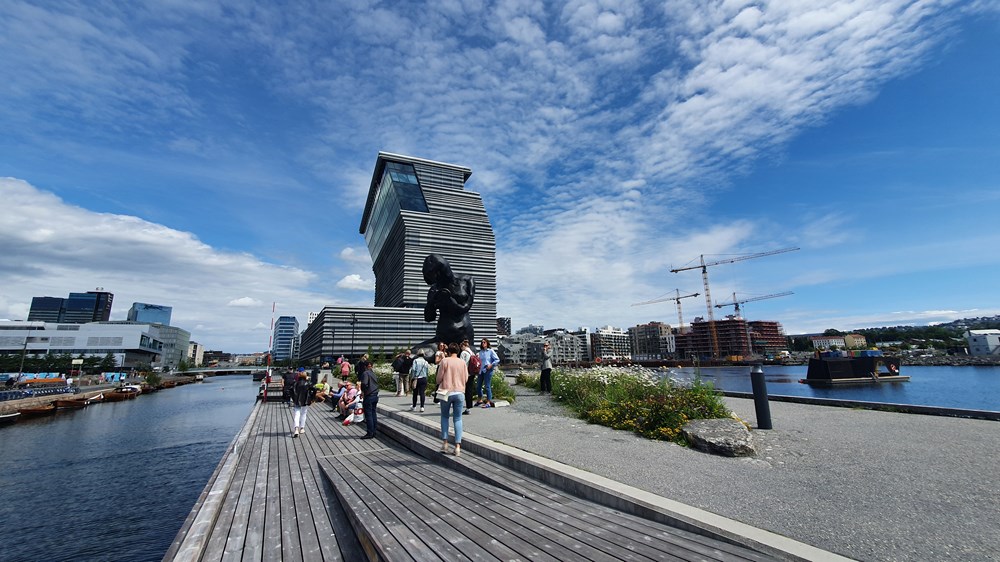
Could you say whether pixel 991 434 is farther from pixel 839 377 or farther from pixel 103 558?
pixel 839 377

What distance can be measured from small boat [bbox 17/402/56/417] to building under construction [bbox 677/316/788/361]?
15281 cm

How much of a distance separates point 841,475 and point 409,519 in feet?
16.5

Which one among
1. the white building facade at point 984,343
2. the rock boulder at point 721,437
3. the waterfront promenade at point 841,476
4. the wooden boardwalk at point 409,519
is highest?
the white building facade at point 984,343

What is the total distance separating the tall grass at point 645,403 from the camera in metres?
7.56

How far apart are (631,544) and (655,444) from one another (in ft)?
12.2

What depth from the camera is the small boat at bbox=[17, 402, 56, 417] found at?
2866cm

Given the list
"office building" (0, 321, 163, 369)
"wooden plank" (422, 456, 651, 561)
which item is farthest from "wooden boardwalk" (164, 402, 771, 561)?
"office building" (0, 321, 163, 369)

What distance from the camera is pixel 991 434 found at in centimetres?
662

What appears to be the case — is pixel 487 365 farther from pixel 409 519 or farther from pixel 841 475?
pixel 841 475

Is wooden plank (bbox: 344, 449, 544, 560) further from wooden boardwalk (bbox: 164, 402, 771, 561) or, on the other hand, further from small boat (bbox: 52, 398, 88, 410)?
small boat (bbox: 52, 398, 88, 410)

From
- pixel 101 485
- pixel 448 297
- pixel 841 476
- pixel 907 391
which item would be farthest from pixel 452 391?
pixel 907 391

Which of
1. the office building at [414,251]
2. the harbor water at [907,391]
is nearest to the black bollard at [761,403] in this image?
the harbor water at [907,391]

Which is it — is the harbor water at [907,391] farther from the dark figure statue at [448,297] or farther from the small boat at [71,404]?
the small boat at [71,404]

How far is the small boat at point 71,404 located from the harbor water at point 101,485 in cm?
945
